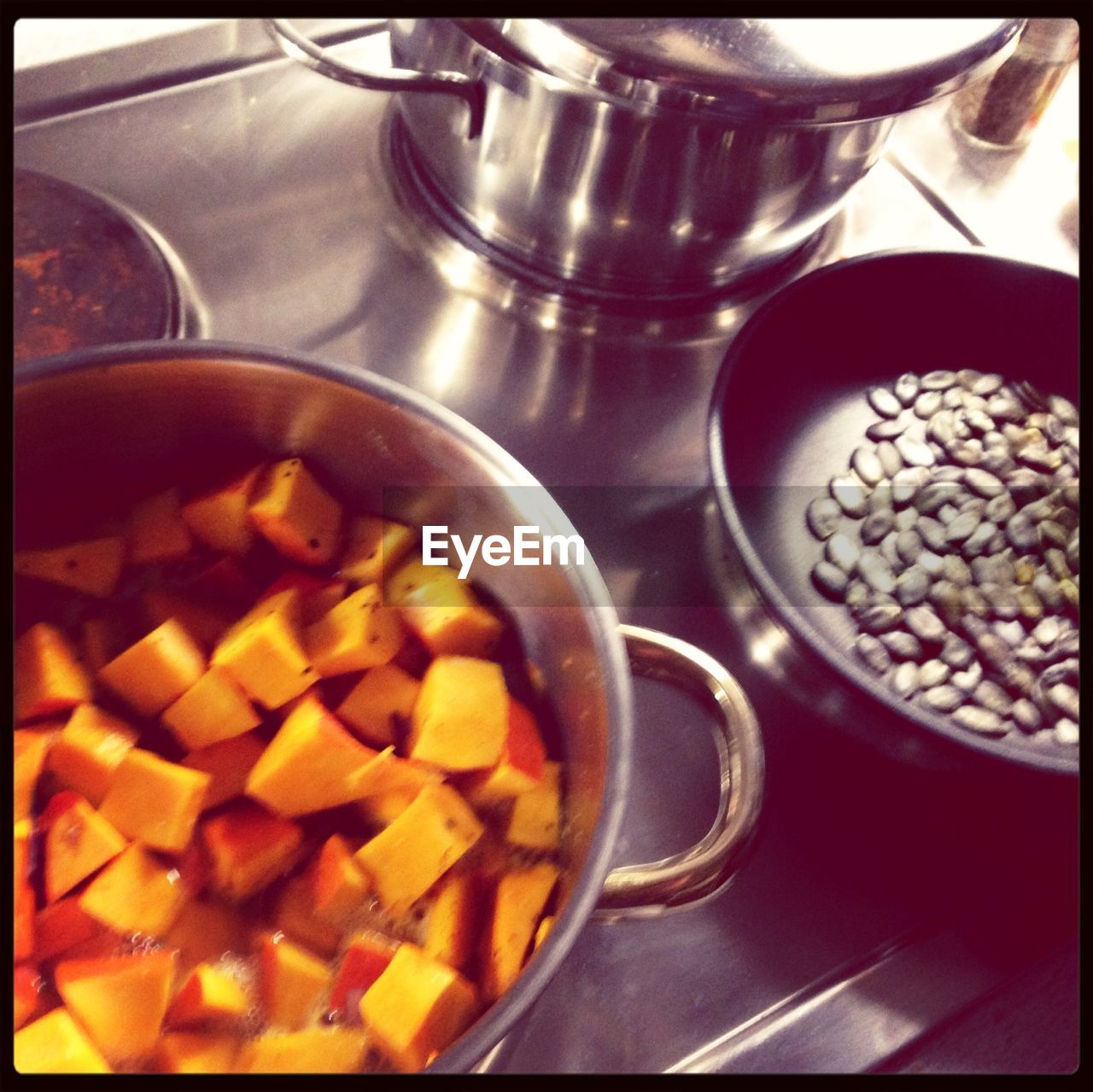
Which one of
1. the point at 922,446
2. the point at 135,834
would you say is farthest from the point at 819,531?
the point at 135,834

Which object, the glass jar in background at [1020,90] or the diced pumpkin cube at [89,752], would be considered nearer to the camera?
the diced pumpkin cube at [89,752]

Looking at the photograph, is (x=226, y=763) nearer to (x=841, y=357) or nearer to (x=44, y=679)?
(x=44, y=679)

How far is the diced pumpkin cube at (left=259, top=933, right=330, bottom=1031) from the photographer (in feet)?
1.62

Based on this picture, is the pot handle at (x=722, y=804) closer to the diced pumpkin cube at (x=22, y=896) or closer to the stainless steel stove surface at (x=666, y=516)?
the stainless steel stove surface at (x=666, y=516)

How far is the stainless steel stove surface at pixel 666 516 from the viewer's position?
56 centimetres

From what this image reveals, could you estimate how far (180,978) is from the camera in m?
0.50

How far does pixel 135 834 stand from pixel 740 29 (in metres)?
0.55

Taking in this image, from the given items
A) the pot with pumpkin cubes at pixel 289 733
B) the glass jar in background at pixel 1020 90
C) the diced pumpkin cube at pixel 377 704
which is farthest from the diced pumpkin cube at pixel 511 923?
the glass jar in background at pixel 1020 90

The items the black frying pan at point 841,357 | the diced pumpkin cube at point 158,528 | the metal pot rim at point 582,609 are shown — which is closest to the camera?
A: the metal pot rim at point 582,609

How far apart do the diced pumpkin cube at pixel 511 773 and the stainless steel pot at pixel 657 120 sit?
0.34 m

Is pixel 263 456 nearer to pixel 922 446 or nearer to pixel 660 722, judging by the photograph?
pixel 660 722

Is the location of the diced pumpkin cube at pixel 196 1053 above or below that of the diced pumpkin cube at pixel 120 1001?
below

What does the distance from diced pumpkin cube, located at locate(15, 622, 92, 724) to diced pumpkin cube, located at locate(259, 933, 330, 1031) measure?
0.17 meters
